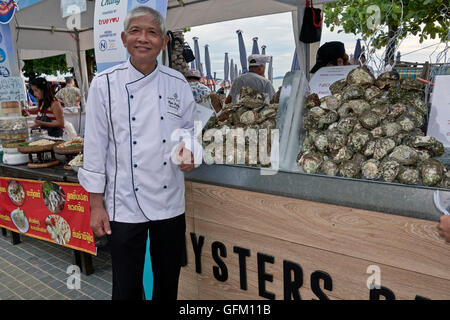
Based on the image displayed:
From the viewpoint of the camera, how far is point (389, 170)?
144cm

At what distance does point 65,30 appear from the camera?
6801 millimetres

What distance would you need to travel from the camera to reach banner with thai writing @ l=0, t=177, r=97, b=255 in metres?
2.85

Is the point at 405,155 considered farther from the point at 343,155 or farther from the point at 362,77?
the point at 362,77

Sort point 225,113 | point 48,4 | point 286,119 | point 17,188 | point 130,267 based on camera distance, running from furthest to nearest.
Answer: point 48,4 → point 17,188 → point 225,113 → point 286,119 → point 130,267

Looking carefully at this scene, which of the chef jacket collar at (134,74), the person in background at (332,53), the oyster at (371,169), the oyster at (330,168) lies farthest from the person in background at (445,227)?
the person in background at (332,53)

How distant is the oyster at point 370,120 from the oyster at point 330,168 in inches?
10.5

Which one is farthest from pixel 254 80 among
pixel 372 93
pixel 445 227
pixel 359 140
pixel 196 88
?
pixel 445 227

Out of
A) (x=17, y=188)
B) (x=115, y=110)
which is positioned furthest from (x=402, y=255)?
(x=17, y=188)

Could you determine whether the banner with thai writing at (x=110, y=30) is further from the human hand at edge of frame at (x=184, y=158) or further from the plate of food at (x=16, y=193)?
the plate of food at (x=16, y=193)

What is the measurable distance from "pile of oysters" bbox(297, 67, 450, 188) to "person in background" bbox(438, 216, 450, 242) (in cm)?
18

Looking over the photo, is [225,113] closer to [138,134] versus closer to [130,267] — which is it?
[138,134]

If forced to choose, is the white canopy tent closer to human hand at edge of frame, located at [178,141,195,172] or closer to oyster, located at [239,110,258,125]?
oyster, located at [239,110,258,125]

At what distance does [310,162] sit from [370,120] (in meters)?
0.37

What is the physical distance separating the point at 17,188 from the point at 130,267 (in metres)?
2.38
